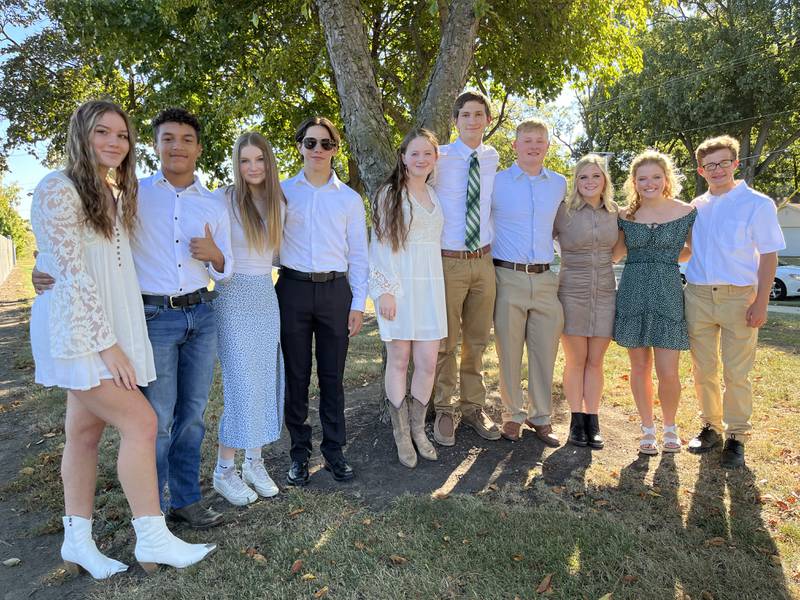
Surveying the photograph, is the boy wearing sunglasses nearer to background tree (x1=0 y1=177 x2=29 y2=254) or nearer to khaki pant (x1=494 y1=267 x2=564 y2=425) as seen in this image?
khaki pant (x1=494 y1=267 x2=564 y2=425)

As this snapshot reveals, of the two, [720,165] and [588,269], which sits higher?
[720,165]

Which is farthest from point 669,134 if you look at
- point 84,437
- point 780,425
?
point 84,437

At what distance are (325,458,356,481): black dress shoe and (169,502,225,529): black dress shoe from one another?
834mm

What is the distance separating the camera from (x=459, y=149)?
4.32m

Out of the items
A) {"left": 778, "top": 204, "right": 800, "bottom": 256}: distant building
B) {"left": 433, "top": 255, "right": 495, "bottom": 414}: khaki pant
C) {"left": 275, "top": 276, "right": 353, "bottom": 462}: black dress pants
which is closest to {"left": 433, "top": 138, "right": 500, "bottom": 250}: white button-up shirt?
{"left": 433, "top": 255, "right": 495, "bottom": 414}: khaki pant

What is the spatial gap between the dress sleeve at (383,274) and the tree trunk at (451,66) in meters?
1.33

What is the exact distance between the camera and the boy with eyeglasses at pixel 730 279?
13.8 ft

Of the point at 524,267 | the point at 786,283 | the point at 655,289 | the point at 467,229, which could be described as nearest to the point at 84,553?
the point at 467,229

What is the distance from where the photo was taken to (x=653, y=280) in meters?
4.36

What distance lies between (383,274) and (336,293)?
0.41m

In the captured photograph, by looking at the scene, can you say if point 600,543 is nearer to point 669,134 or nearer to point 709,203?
point 709,203

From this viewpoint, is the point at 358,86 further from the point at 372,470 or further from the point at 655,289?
the point at 372,470

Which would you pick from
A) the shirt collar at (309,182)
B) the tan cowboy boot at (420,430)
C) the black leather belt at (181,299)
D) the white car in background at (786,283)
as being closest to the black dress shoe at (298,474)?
the tan cowboy boot at (420,430)

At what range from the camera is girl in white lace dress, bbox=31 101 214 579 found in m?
2.59
